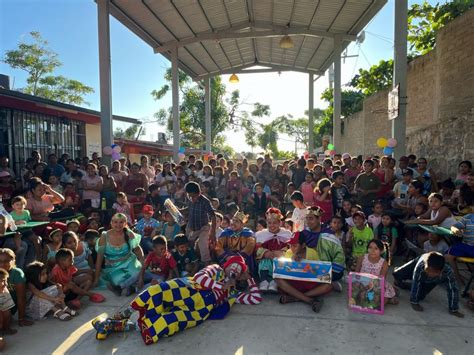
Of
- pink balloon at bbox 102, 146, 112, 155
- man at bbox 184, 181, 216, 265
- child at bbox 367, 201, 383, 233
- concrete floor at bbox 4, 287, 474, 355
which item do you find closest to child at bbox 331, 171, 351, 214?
child at bbox 367, 201, 383, 233

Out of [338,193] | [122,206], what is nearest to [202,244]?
[122,206]

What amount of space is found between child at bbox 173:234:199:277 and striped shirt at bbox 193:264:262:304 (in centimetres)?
89

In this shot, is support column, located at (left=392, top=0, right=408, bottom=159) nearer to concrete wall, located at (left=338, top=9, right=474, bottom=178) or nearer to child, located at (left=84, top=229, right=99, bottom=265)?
concrete wall, located at (left=338, top=9, right=474, bottom=178)

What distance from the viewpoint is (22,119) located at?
9.62 m

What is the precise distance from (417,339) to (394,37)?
6.77m

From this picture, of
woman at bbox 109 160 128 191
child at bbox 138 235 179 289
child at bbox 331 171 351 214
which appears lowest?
child at bbox 138 235 179 289

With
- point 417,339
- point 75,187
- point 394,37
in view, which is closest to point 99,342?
point 417,339

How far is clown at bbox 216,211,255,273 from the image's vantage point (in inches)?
196

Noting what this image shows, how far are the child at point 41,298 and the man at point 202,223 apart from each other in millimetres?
1974

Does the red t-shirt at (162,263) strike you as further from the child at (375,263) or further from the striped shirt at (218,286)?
the child at (375,263)

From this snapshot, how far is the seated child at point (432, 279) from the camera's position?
3.86 m

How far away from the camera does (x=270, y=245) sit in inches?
198

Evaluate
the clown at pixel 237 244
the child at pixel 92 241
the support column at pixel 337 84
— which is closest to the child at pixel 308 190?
the clown at pixel 237 244

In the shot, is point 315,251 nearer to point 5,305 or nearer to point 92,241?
point 92,241
